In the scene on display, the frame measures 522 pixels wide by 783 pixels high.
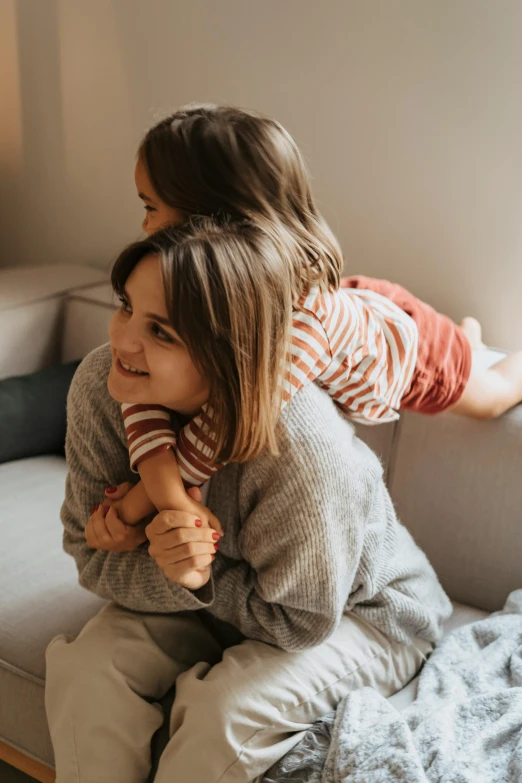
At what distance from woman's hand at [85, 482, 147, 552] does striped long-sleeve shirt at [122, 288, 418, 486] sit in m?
0.07

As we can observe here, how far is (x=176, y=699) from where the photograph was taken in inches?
43.4

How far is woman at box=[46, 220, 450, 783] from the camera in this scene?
0.94 m

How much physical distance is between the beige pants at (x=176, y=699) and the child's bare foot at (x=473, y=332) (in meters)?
0.64

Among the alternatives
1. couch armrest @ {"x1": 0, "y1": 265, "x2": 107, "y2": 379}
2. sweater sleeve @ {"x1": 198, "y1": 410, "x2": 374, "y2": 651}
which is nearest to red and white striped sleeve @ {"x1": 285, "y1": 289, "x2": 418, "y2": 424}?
sweater sleeve @ {"x1": 198, "y1": 410, "x2": 374, "y2": 651}

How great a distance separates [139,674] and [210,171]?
660 millimetres

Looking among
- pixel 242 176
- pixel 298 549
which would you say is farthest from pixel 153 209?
pixel 298 549

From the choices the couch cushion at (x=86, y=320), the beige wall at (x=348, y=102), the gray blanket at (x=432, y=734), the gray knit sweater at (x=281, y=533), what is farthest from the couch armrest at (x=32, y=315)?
the gray blanket at (x=432, y=734)

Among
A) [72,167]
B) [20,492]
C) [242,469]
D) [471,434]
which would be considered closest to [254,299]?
[242,469]

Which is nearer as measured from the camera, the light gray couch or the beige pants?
the beige pants

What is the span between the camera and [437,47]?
1.58 m

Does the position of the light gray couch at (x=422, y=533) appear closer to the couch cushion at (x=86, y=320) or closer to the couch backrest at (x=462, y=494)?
the couch backrest at (x=462, y=494)

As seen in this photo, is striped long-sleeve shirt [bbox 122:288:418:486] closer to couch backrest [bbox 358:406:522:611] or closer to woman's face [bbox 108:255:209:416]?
woman's face [bbox 108:255:209:416]

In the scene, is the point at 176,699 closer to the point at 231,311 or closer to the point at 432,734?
the point at 432,734

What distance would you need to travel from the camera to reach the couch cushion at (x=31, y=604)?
1224 mm
